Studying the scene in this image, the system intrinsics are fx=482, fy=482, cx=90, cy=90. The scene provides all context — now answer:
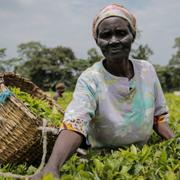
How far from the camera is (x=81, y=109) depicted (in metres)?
2.62

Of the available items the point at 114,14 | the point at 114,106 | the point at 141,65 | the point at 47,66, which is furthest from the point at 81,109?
the point at 47,66

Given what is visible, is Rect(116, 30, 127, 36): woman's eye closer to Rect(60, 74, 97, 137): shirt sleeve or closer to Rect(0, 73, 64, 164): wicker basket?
Rect(60, 74, 97, 137): shirt sleeve

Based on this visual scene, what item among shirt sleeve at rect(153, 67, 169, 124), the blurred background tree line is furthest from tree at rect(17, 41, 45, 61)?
shirt sleeve at rect(153, 67, 169, 124)

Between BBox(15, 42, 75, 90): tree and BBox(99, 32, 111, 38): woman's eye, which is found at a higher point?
BBox(99, 32, 111, 38): woman's eye

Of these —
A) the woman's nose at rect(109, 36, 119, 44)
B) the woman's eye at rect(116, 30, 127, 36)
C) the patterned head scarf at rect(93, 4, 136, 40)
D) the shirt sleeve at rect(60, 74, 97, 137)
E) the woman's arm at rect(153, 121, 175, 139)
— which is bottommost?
the woman's arm at rect(153, 121, 175, 139)

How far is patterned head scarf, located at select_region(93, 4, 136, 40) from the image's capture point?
277 centimetres

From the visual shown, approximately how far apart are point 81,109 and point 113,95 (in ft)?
0.97

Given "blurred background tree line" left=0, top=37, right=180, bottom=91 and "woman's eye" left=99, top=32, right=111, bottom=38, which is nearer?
"woman's eye" left=99, top=32, right=111, bottom=38

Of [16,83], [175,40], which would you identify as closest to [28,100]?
[16,83]

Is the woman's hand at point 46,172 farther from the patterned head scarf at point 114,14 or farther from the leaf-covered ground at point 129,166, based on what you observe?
the patterned head scarf at point 114,14

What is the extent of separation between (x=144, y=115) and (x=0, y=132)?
0.88 m

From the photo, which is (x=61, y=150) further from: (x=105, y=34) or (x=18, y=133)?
(x=105, y=34)

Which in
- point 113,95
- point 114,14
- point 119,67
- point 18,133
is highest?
point 114,14

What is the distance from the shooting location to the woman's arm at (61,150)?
2248 millimetres
